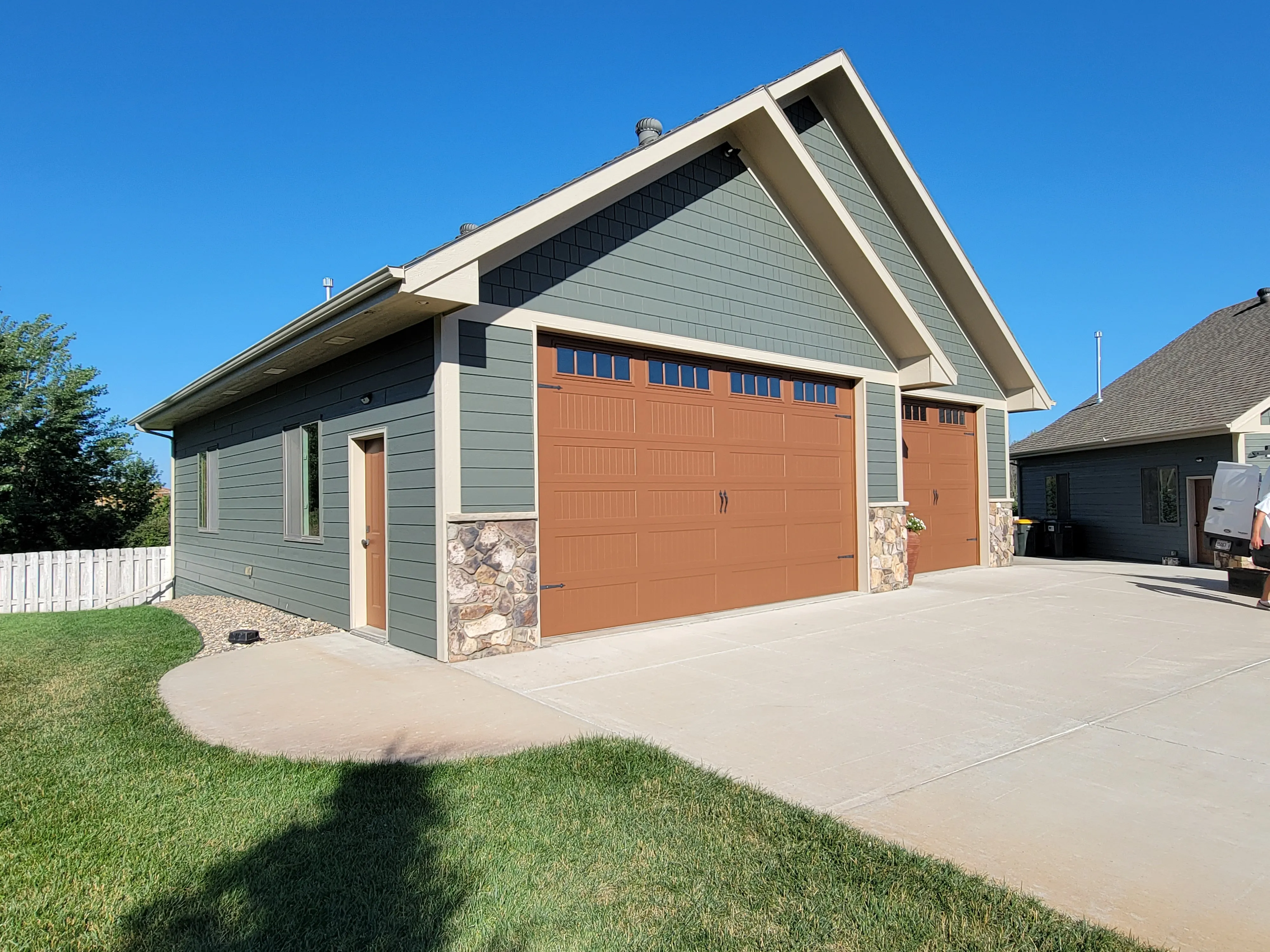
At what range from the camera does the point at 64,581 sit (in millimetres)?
13430

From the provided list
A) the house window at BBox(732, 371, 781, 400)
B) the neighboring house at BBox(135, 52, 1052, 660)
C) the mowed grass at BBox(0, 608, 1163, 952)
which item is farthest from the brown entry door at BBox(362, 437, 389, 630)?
the house window at BBox(732, 371, 781, 400)

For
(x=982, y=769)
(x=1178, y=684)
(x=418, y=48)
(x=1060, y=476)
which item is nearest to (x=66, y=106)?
(x=418, y=48)

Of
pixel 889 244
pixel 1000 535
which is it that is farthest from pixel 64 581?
pixel 1000 535

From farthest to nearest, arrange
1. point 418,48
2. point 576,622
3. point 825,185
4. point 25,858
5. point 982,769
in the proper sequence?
1. point 418,48
2. point 825,185
3. point 576,622
4. point 982,769
5. point 25,858

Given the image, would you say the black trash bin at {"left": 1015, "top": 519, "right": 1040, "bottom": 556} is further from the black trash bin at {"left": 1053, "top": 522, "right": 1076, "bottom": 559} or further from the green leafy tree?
the green leafy tree

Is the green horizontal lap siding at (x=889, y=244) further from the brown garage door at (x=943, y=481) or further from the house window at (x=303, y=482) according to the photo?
the house window at (x=303, y=482)

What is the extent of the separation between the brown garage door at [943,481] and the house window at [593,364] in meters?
6.25

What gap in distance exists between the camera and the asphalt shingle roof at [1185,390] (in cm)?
1422

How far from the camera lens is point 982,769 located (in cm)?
393

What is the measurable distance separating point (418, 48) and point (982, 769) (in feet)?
39.8

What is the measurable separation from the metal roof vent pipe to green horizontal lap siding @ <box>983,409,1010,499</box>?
8495 millimetres

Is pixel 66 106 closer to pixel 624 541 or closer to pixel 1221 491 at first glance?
pixel 624 541

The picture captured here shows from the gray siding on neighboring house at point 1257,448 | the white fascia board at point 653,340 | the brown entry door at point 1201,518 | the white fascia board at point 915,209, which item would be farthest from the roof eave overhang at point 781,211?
the brown entry door at point 1201,518

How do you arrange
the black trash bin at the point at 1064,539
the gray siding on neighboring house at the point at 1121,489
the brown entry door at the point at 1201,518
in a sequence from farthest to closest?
the black trash bin at the point at 1064,539
the gray siding on neighboring house at the point at 1121,489
the brown entry door at the point at 1201,518
